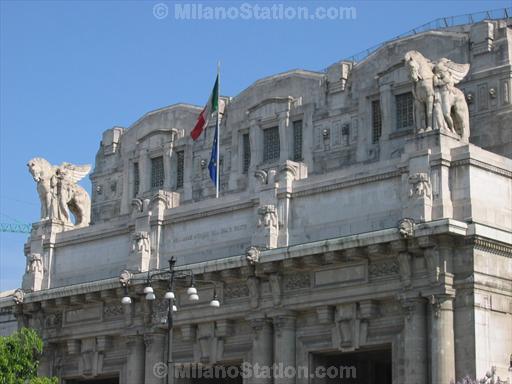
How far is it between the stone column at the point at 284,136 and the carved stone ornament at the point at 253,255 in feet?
29.8

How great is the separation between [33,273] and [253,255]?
14.4 m

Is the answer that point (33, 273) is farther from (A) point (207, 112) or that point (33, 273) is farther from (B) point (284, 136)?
(B) point (284, 136)

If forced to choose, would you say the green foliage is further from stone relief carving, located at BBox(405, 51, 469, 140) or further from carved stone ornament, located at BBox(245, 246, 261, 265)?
stone relief carving, located at BBox(405, 51, 469, 140)

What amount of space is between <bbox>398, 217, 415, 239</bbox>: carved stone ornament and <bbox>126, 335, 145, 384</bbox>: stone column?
567 inches

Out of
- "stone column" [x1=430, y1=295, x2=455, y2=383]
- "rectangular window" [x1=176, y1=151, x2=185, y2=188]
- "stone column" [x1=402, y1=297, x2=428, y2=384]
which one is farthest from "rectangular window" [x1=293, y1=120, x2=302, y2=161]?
"stone column" [x1=430, y1=295, x2=455, y2=383]

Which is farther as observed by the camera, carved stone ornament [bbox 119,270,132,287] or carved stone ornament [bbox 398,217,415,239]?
carved stone ornament [bbox 119,270,132,287]

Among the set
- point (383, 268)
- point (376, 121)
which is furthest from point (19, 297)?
point (383, 268)

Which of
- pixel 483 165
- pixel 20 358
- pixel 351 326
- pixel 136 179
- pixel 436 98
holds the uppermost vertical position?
pixel 136 179

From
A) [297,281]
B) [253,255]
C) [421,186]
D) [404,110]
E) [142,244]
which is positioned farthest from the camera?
[142,244]

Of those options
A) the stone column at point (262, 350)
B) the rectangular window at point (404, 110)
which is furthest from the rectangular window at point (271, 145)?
the stone column at point (262, 350)

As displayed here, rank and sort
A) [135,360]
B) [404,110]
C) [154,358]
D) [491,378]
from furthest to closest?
1. [135,360]
2. [404,110]
3. [154,358]
4. [491,378]

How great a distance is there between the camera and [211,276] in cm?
5031

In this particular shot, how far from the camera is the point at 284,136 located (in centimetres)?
5744

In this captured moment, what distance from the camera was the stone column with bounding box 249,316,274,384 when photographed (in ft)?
160
